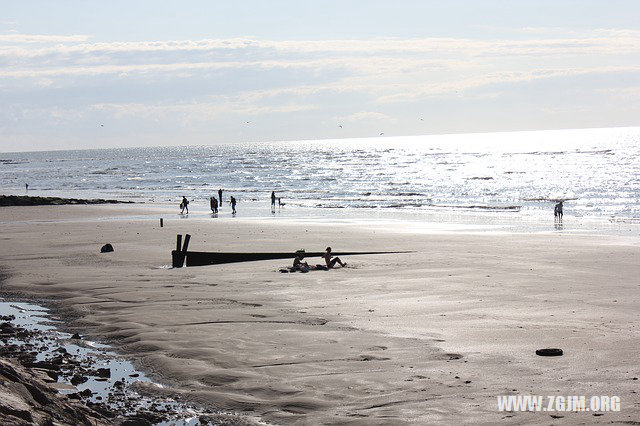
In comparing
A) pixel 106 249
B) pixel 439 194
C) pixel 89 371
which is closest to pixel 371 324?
pixel 89 371

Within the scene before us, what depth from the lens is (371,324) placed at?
574 inches

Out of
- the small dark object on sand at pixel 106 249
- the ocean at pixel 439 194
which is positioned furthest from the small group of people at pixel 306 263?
the ocean at pixel 439 194

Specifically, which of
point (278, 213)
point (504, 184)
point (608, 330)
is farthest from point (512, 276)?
point (504, 184)

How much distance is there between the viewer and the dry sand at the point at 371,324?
10.3 m

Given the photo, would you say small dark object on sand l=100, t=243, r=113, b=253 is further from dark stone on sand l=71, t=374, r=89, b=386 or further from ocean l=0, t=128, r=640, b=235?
ocean l=0, t=128, r=640, b=235

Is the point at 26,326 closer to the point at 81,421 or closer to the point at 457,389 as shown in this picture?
the point at 81,421

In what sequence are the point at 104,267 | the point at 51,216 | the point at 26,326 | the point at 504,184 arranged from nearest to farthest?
the point at 26,326
the point at 104,267
the point at 51,216
the point at 504,184

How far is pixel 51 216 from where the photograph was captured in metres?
47.8

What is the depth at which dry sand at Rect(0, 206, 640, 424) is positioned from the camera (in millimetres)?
10266

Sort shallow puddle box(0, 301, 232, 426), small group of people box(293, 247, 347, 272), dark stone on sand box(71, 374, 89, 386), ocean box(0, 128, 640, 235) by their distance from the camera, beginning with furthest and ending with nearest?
ocean box(0, 128, 640, 235) < small group of people box(293, 247, 347, 272) < dark stone on sand box(71, 374, 89, 386) < shallow puddle box(0, 301, 232, 426)

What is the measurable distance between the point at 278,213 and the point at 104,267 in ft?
94.3

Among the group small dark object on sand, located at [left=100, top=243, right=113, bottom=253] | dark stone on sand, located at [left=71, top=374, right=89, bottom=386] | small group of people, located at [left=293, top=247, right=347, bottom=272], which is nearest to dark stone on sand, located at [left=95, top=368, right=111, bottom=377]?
dark stone on sand, located at [left=71, top=374, right=89, bottom=386]

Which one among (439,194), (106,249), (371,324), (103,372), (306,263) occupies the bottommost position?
(103,372)

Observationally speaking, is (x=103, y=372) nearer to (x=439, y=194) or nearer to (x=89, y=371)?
(x=89, y=371)
